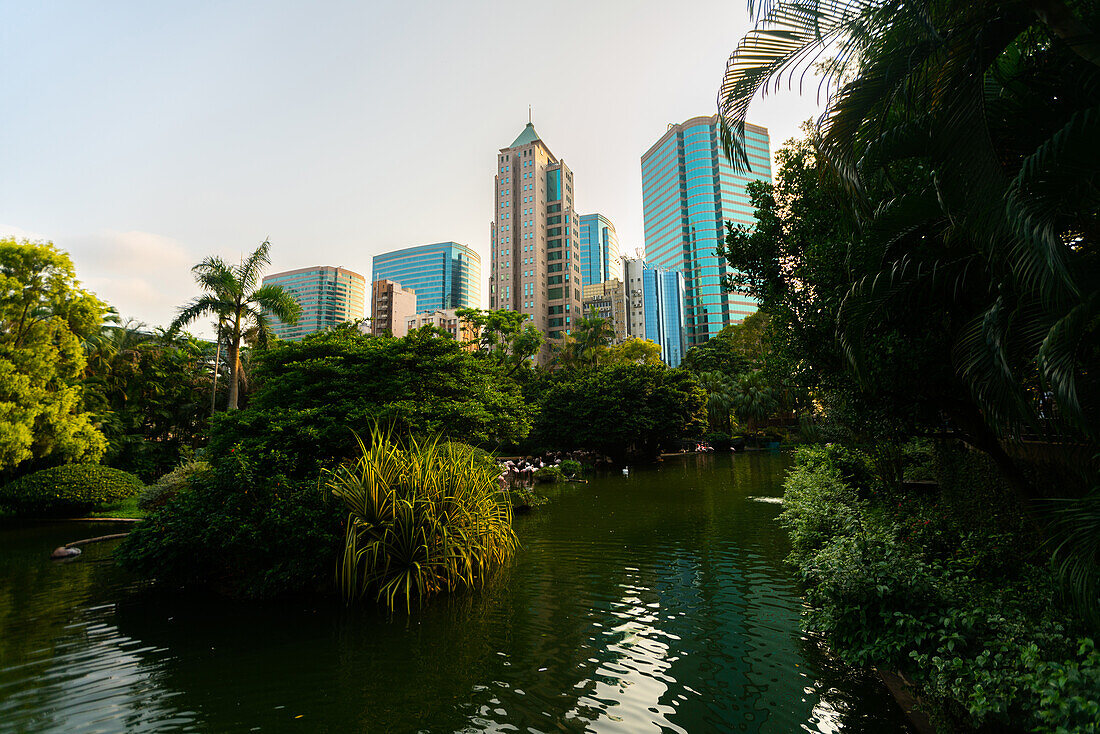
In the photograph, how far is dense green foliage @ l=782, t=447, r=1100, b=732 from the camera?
8.01 feet

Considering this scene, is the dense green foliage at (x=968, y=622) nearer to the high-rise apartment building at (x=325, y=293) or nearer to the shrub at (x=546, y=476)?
the shrub at (x=546, y=476)

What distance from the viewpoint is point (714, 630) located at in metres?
5.15

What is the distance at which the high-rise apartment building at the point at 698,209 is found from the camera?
81.2 metres

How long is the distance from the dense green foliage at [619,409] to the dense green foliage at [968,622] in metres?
18.8

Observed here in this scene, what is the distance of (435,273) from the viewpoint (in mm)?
106250

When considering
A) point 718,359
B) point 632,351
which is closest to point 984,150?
point 632,351

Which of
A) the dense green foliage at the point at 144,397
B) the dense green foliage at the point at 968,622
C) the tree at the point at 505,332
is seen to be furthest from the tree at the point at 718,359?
the dense green foliage at the point at 968,622

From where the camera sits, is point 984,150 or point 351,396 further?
point 351,396

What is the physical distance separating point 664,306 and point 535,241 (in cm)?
3629

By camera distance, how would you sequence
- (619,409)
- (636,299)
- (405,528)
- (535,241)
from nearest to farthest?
(405,528) → (619,409) → (535,241) → (636,299)

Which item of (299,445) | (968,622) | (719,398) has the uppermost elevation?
(719,398)

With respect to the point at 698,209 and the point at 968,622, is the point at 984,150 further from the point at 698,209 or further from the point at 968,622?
the point at 698,209

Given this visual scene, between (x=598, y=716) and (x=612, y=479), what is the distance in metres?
16.4

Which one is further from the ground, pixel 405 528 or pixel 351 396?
pixel 351 396
